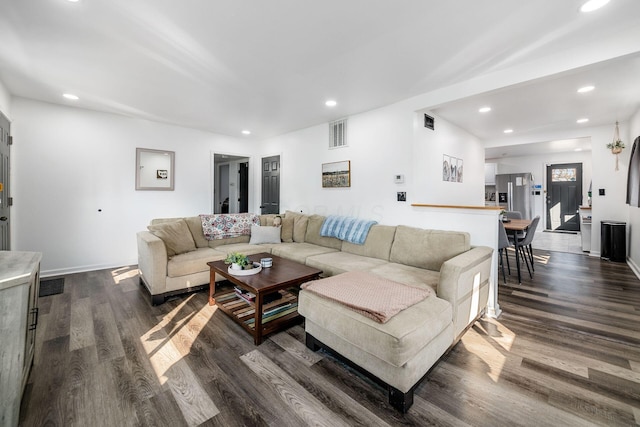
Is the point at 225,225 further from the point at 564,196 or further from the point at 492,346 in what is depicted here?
the point at 564,196

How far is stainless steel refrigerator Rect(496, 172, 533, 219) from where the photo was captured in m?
8.32

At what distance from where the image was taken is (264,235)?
13.9 feet

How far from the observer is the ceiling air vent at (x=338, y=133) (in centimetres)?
435

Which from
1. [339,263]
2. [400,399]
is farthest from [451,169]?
[400,399]

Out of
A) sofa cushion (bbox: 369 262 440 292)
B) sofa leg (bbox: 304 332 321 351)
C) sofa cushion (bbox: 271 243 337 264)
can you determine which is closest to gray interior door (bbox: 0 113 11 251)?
sofa cushion (bbox: 271 243 337 264)

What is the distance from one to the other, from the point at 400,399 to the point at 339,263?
5.51 ft

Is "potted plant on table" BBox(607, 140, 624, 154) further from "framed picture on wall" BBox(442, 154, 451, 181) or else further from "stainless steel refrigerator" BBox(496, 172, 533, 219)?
"stainless steel refrigerator" BBox(496, 172, 533, 219)

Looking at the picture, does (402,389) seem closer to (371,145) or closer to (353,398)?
(353,398)

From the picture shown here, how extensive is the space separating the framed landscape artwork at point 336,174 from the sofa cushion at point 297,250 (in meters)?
1.11

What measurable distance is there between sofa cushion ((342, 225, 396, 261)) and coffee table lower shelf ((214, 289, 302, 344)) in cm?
113

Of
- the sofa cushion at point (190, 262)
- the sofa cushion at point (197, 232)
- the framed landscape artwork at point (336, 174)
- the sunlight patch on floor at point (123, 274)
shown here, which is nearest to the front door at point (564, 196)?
the framed landscape artwork at point (336, 174)

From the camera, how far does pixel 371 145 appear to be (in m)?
4.00

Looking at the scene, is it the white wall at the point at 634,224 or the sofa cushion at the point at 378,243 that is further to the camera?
the white wall at the point at 634,224

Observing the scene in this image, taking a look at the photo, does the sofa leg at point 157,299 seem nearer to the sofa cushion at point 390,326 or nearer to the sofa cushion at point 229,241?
the sofa cushion at point 229,241
